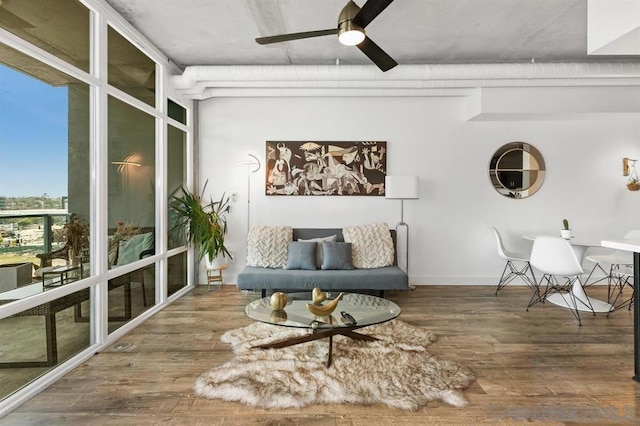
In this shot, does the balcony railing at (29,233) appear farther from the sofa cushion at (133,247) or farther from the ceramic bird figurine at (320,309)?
the ceramic bird figurine at (320,309)

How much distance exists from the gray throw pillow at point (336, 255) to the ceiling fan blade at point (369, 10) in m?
2.89

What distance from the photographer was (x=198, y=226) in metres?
4.85

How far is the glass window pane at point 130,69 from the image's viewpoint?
11.1 feet

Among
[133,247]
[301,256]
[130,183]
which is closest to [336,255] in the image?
[301,256]

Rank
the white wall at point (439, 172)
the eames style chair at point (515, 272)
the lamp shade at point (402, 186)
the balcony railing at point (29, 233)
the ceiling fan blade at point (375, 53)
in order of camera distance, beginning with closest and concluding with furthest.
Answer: the balcony railing at point (29, 233), the ceiling fan blade at point (375, 53), the lamp shade at point (402, 186), the eames style chair at point (515, 272), the white wall at point (439, 172)

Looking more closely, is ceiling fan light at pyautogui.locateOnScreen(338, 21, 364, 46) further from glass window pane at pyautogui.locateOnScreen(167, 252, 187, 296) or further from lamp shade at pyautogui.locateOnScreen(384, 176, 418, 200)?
glass window pane at pyautogui.locateOnScreen(167, 252, 187, 296)

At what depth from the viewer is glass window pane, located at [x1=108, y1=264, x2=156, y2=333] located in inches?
134

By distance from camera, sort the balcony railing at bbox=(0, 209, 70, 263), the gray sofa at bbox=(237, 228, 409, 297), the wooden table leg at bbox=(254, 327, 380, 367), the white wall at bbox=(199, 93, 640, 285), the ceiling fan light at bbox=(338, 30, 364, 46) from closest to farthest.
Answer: the balcony railing at bbox=(0, 209, 70, 263), the ceiling fan light at bbox=(338, 30, 364, 46), the wooden table leg at bbox=(254, 327, 380, 367), the gray sofa at bbox=(237, 228, 409, 297), the white wall at bbox=(199, 93, 640, 285)

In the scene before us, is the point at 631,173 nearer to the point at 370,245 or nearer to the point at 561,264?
the point at 561,264

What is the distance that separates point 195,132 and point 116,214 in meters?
2.28

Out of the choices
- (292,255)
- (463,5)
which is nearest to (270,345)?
(292,255)

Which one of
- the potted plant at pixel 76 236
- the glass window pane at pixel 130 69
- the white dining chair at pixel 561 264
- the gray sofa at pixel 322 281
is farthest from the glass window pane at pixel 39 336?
the white dining chair at pixel 561 264

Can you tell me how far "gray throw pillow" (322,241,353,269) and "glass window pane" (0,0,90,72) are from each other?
124 inches

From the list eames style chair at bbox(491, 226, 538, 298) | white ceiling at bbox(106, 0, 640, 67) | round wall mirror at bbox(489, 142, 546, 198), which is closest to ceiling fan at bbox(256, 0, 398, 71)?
white ceiling at bbox(106, 0, 640, 67)
